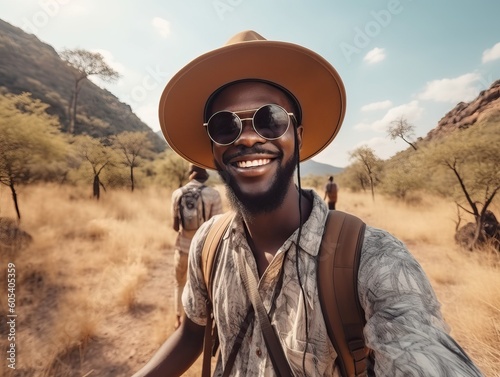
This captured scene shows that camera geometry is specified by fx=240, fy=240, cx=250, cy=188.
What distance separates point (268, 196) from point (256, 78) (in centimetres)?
76

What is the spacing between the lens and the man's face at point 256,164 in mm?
1413

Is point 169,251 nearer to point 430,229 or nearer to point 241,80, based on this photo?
point 241,80

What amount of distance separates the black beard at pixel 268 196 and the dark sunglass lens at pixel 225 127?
0.76 feet

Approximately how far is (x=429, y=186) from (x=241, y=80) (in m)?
19.9

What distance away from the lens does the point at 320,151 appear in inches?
79.9

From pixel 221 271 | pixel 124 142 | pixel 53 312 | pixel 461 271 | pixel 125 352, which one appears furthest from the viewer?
pixel 124 142

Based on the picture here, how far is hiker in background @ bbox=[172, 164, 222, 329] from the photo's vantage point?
4.08 m

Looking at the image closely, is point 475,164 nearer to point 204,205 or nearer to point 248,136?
point 204,205

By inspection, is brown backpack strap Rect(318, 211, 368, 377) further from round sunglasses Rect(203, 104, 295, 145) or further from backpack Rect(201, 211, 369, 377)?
round sunglasses Rect(203, 104, 295, 145)

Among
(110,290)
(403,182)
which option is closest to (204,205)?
(110,290)

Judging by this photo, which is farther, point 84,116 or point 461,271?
point 84,116

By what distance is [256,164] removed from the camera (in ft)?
4.65

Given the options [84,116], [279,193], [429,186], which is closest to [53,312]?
[279,193]

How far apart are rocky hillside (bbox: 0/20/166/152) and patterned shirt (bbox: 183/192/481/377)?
38.1m
